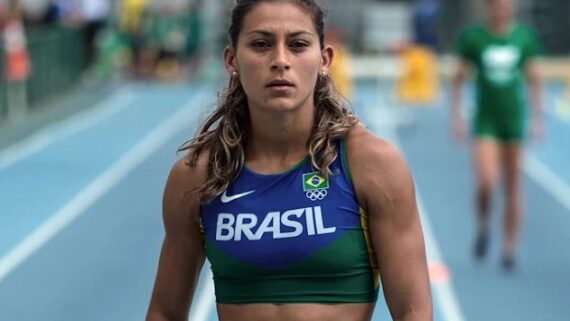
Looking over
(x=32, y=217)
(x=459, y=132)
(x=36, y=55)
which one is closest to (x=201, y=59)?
(x=36, y=55)

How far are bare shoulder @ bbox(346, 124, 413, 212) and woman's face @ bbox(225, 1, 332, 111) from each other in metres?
0.20

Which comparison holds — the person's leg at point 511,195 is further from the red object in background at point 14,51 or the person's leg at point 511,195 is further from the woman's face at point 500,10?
the red object in background at point 14,51

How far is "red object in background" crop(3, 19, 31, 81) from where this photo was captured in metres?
18.9

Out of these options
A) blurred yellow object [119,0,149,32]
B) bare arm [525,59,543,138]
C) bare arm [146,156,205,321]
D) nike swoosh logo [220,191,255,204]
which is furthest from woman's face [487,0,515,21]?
blurred yellow object [119,0,149,32]

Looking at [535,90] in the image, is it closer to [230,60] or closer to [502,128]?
[502,128]

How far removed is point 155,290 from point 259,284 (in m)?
0.36

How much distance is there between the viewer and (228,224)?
3.52m

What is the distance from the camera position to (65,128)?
2272 centimetres

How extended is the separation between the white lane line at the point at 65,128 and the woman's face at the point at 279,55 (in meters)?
14.5

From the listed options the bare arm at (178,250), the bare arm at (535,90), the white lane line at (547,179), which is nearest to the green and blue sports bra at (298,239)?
the bare arm at (178,250)

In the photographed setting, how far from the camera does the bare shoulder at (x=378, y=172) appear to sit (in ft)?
11.3

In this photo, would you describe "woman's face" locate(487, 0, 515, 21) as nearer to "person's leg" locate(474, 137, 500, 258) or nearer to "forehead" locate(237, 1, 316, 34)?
"person's leg" locate(474, 137, 500, 258)

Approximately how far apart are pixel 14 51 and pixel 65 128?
12.1 ft

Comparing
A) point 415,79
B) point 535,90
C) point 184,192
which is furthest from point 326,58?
point 415,79
